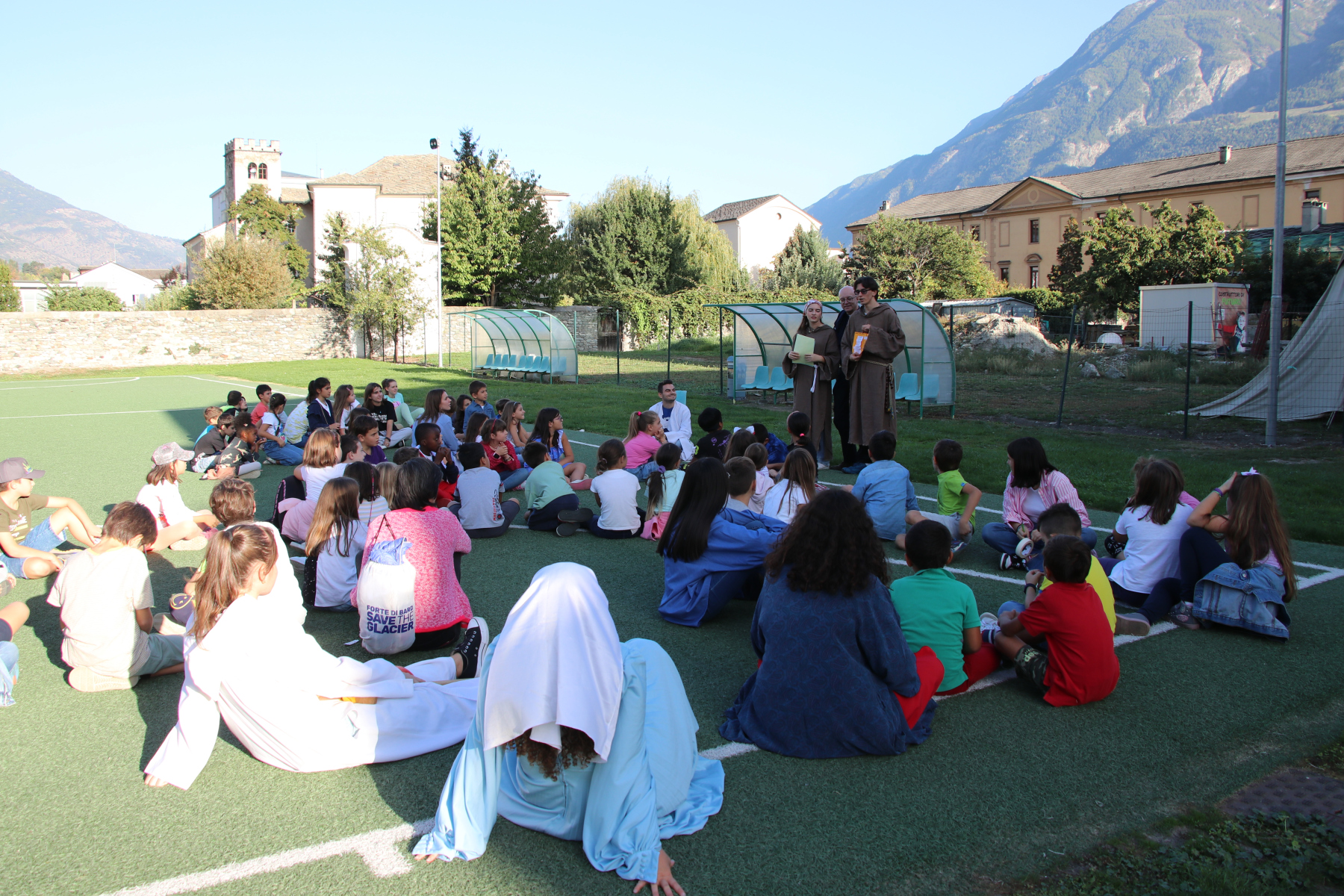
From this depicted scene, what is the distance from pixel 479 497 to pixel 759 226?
66805mm

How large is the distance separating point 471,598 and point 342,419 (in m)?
5.88

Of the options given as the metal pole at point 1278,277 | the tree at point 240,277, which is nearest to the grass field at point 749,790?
the metal pole at point 1278,277

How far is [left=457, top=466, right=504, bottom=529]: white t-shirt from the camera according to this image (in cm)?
743

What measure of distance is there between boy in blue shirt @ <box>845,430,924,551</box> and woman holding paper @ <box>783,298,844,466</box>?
4.08m

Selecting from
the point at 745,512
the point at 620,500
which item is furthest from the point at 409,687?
the point at 620,500

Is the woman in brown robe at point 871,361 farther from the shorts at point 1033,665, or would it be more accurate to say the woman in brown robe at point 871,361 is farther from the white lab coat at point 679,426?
the shorts at point 1033,665

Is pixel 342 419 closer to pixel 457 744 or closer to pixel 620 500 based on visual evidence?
pixel 620 500

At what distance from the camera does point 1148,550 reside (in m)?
5.44

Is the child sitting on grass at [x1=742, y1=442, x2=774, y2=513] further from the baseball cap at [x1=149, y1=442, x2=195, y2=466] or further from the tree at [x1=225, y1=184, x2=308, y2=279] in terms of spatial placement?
the tree at [x1=225, y1=184, x2=308, y2=279]

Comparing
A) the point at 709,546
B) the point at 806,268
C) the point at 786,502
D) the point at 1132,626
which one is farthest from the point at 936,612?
the point at 806,268

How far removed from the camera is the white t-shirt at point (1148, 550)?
5363mm

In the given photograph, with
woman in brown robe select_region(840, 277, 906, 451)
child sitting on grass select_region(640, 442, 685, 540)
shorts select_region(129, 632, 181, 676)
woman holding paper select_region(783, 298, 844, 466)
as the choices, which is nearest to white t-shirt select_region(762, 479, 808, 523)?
child sitting on grass select_region(640, 442, 685, 540)

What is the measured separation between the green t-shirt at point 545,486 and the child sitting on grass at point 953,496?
3.19 m

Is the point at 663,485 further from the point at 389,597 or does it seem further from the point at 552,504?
the point at 389,597
